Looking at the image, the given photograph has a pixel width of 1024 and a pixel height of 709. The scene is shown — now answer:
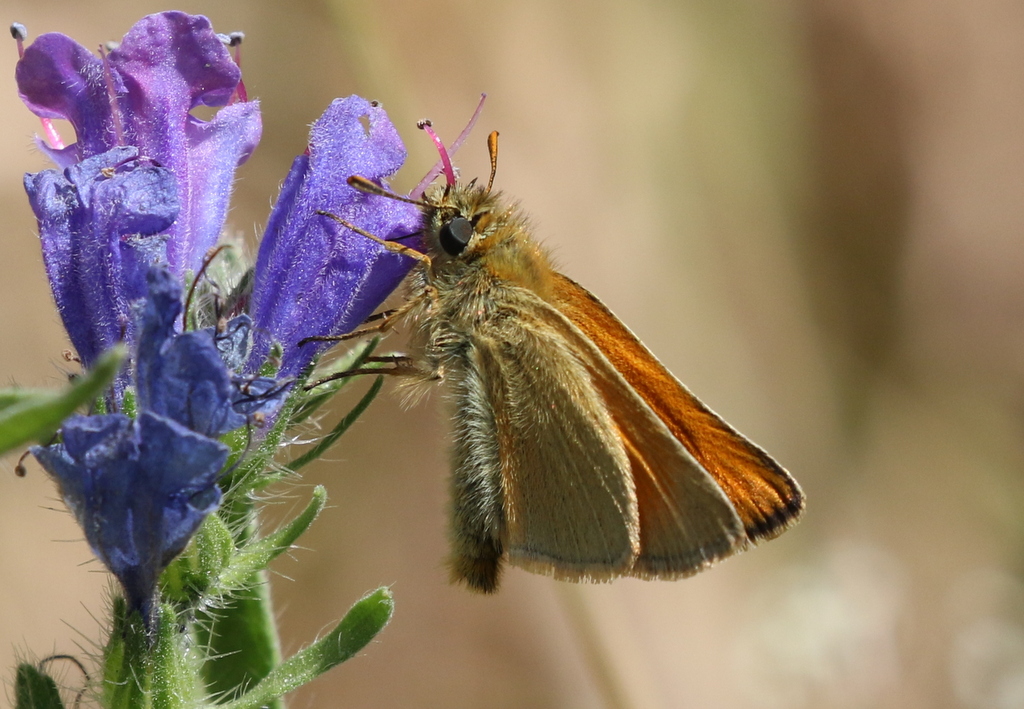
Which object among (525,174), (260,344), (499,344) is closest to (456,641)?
(525,174)

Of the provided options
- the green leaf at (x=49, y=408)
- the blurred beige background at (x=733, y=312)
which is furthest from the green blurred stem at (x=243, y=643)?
the blurred beige background at (x=733, y=312)

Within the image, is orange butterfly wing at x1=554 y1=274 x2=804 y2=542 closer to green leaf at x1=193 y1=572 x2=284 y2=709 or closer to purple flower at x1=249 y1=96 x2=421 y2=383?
purple flower at x1=249 y1=96 x2=421 y2=383

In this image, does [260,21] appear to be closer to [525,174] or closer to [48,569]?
[525,174]

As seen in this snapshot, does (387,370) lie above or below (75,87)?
below

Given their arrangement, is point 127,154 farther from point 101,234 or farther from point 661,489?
point 661,489

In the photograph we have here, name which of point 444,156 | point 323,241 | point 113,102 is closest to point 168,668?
point 323,241

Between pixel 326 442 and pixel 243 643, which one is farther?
pixel 243 643
